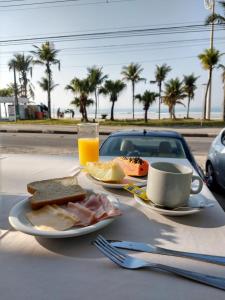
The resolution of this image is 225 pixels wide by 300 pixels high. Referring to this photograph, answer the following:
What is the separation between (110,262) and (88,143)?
1.15m

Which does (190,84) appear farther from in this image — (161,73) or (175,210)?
(175,210)

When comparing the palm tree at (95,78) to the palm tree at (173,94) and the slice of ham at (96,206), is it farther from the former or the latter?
the slice of ham at (96,206)

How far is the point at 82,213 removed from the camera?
0.93 metres

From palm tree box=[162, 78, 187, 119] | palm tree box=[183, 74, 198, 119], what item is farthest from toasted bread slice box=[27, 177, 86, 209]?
palm tree box=[183, 74, 198, 119]

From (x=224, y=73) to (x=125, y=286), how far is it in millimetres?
23621

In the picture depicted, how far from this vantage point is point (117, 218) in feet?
3.18

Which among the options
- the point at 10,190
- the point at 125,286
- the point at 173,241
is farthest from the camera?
the point at 10,190

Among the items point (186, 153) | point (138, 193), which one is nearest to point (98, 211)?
point (138, 193)

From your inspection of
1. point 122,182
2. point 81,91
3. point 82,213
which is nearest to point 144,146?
point 122,182

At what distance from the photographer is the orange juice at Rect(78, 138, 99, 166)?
1.78m

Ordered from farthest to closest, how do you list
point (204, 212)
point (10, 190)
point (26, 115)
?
point (26, 115) < point (10, 190) < point (204, 212)

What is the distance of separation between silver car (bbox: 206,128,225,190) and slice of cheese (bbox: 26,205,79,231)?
10.8 ft

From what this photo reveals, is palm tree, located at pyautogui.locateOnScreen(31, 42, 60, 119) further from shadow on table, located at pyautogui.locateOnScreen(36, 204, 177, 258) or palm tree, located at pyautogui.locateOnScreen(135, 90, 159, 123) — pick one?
shadow on table, located at pyautogui.locateOnScreen(36, 204, 177, 258)

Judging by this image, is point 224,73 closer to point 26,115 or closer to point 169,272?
point 26,115
